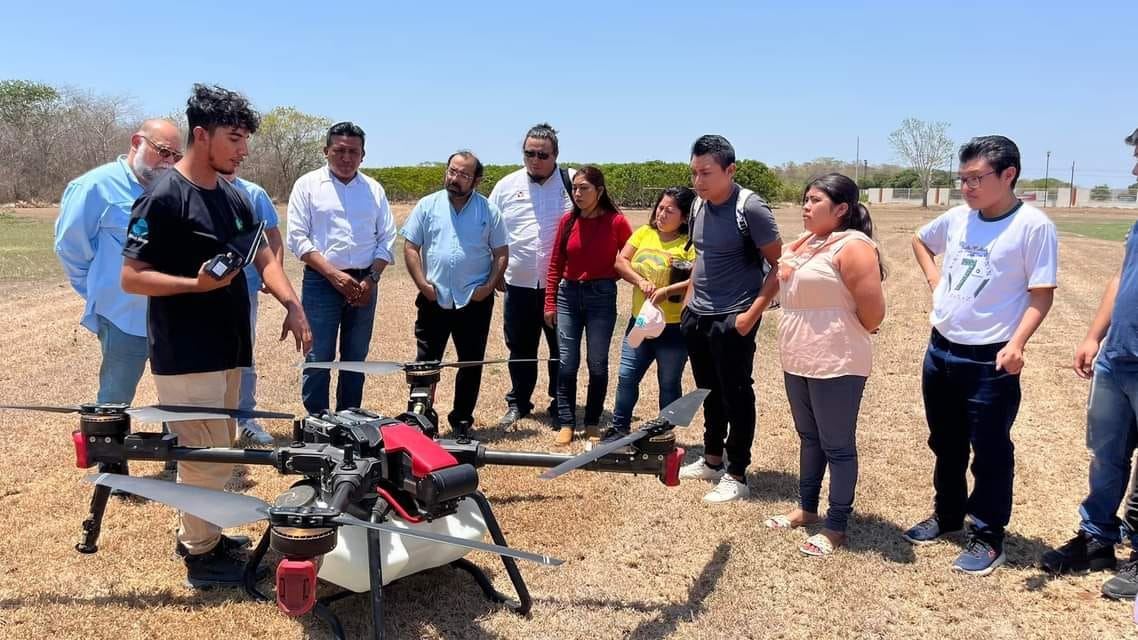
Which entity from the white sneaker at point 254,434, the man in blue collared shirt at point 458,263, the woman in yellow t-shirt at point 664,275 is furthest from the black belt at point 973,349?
the white sneaker at point 254,434

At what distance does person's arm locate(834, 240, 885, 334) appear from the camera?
12.3ft

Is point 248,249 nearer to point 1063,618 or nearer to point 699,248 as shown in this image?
point 699,248

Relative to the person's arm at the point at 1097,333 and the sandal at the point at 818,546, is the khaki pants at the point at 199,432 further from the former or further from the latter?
the person's arm at the point at 1097,333

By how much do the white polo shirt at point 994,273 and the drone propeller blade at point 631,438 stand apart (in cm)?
145

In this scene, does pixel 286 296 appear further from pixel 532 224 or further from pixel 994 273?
pixel 994 273

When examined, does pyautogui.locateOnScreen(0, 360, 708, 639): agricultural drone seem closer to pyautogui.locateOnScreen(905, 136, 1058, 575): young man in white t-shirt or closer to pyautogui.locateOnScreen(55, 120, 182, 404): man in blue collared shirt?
pyautogui.locateOnScreen(55, 120, 182, 404): man in blue collared shirt

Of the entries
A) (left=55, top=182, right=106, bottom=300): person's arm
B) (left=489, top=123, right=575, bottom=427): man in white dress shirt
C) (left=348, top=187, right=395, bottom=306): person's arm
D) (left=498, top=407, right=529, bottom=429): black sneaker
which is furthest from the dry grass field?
(left=55, top=182, right=106, bottom=300): person's arm

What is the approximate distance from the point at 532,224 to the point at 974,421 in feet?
11.5

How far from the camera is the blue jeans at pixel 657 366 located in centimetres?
538

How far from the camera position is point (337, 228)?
5504 millimetres

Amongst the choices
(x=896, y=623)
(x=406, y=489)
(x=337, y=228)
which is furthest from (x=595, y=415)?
(x=406, y=489)

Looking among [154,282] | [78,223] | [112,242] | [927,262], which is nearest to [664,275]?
[927,262]

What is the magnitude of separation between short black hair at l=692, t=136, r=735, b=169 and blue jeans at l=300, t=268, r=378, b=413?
8.55 ft

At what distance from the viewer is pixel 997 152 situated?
3.70 meters
